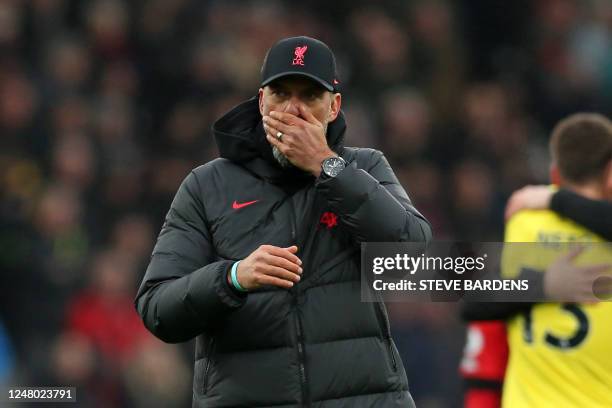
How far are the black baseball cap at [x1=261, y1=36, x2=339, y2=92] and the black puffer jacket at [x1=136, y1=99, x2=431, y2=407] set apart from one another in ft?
0.55

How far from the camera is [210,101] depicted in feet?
34.6

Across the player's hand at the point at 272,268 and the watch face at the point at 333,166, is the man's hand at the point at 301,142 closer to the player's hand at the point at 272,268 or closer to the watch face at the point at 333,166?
the watch face at the point at 333,166

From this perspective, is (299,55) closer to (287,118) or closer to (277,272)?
(287,118)

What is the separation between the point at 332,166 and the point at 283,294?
0.41m

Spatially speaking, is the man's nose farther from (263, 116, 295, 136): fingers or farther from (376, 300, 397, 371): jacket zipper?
(376, 300, 397, 371): jacket zipper

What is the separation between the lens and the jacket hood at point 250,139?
408cm

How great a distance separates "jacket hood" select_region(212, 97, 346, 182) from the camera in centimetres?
408

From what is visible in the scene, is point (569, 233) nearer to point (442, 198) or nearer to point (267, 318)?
point (267, 318)

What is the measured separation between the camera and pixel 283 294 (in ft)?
12.8

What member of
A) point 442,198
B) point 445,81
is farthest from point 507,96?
point 442,198

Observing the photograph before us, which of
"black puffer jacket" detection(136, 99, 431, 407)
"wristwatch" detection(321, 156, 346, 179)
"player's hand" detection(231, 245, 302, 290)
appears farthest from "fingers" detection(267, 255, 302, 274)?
"wristwatch" detection(321, 156, 346, 179)

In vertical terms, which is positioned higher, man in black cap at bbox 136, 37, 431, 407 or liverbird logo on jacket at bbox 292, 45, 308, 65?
liverbird logo on jacket at bbox 292, 45, 308, 65

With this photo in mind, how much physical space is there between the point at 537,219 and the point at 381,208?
1293 millimetres

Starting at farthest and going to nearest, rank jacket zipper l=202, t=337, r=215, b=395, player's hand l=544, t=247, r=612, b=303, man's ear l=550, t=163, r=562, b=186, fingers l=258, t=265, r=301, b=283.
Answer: man's ear l=550, t=163, r=562, b=186 → player's hand l=544, t=247, r=612, b=303 → jacket zipper l=202, t=337, r=215, b=395 → fingers l=258, t=265, r=301, b=283
